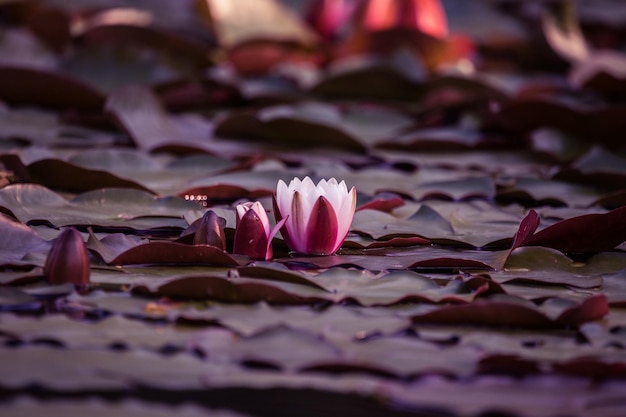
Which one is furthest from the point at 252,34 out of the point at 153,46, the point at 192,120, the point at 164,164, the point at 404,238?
the point at 404,238

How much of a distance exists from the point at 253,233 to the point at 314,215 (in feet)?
0.27

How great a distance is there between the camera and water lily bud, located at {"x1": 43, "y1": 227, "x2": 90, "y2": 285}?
1106 millimetres

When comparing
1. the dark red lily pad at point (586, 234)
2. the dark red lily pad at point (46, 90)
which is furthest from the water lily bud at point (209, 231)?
the dark red lily pad at point (46, 90)

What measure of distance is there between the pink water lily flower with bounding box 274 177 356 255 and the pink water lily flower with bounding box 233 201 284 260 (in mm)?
34

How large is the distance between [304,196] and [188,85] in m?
1.39

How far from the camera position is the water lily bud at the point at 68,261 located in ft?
3.63

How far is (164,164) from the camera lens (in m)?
1.90

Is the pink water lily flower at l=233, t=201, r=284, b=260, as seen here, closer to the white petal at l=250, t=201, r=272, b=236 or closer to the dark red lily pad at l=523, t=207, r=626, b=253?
the white petal at l=250, t=201, r=272, b=236

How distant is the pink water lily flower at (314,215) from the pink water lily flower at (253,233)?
1.3 inches

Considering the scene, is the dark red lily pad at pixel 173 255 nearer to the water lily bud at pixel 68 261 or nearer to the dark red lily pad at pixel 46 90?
the water lily bud at pixel 68 261

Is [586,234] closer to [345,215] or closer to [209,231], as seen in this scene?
[345,215]

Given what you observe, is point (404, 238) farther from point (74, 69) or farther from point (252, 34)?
point (252, 34)

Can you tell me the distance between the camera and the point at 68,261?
111cm

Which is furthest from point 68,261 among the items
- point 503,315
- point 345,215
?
point 503,315
